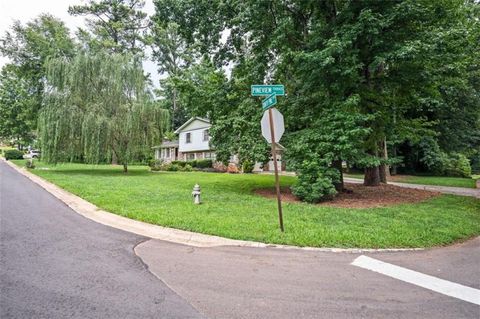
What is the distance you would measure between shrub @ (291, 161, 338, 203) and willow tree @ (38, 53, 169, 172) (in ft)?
41.9

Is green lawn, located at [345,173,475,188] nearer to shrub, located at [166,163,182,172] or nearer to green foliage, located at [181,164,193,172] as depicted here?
green foliage, located at [181,164,193,172]

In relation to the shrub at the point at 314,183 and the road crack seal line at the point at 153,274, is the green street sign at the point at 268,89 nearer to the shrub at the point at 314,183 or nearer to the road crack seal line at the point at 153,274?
the road crack seal line at the point at 153,274

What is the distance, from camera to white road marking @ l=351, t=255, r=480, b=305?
3.01 metres

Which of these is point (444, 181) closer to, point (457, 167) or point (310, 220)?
point (457, 167)

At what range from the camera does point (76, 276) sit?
3.20 m

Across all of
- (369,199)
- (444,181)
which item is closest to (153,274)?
(369,199)

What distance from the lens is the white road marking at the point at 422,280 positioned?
3.01 m

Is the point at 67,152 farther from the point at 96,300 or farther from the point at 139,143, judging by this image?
the point at 96,300

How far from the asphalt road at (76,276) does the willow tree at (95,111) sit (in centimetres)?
1231

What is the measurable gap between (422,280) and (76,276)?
4.22 metres

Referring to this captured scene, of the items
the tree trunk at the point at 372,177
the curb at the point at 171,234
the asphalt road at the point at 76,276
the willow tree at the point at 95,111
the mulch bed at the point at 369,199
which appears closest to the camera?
the asphalt road at the point at 76,276

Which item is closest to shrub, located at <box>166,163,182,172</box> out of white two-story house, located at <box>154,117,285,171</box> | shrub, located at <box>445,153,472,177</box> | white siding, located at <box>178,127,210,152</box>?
white two-story house, located at <box>154,117,285,171</box>

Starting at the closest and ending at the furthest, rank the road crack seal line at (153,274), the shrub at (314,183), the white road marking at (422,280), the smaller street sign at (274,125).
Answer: the road crack seal line at (153,274)
the white road marking at (422,280)
the smaller street sign at (274,125)
the shrub at (314,183)

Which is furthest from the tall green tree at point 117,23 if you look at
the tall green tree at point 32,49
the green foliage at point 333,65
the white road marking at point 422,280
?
the white road marking at point 422,280
